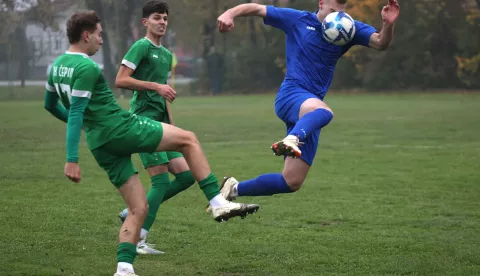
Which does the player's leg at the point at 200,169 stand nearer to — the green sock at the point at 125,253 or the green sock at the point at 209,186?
the green sock at the point at 209,186

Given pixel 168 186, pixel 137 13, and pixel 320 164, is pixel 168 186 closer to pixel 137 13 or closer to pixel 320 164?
pixel 320 164

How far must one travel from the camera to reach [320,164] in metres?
14.8

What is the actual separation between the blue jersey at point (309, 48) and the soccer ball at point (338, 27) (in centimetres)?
10

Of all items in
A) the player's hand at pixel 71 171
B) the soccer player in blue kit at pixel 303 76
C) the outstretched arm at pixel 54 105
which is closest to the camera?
the player's hand at pixel 71 171

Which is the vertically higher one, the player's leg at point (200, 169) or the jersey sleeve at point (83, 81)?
the jersey sleeve at point (83, 81)

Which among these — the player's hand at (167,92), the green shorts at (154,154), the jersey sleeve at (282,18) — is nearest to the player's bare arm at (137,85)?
the player's hand at (167,92)

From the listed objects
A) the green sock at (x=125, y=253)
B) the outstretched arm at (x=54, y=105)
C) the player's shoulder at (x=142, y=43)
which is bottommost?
the green sock at (x=125, y=253)

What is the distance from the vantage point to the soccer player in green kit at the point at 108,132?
5895 mm

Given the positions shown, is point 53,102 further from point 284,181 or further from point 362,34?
point 362,34

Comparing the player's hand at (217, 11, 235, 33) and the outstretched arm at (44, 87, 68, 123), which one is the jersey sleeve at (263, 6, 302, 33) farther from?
the outstretched arm at (44, 87, 68, 123)

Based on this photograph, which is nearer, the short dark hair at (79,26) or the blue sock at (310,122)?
the short dark hair at (79,26)

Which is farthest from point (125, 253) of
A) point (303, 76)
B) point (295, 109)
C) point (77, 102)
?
point (303, 76)

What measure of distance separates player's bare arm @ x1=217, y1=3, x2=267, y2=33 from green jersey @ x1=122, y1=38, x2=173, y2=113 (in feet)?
3.30

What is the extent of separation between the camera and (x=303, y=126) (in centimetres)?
700
